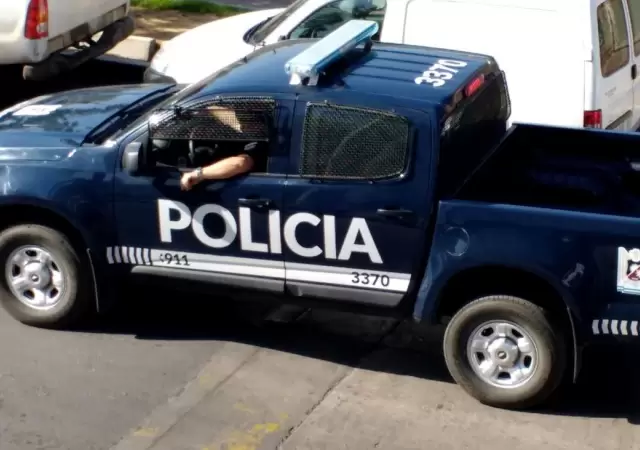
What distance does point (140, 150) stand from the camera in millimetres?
6977

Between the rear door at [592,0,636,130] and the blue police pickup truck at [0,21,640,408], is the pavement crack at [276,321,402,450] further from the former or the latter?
the rear door at [592,0,636,130]

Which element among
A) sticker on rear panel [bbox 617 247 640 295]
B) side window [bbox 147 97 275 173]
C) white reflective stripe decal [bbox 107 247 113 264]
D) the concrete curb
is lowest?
the concrete curb

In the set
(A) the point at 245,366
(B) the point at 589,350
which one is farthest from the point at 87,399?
(B) the point at 589,350

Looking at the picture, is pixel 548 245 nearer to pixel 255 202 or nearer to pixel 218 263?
pixel 255 202

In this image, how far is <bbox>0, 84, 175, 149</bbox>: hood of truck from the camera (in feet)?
24.2

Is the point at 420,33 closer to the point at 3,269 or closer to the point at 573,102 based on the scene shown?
the point at 573,102

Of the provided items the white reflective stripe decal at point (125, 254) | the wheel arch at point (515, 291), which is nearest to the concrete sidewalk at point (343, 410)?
the wheel arch at point (515, 291)

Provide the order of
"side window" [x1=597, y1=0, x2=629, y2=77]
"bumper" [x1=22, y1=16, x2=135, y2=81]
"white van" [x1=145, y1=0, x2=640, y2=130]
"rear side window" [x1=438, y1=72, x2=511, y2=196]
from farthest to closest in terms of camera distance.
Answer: "bumper" [x1=22, y1=16, x2=135, y2=81] → "side window" [x1=597, y1=0, x2=629, y2=77] → "white van" [x1=145, y1=0, x2=640, y2=130] → "rear side window" [x1=438, y1=72, x2=511, y2=196]

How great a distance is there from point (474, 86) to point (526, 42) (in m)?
1.68

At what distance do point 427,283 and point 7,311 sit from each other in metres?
2.79

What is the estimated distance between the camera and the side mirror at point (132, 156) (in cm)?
693

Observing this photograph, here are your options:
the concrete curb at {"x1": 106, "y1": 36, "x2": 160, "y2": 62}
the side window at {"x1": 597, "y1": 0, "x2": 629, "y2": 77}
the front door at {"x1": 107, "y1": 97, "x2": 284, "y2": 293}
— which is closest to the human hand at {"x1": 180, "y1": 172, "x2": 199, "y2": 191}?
the front door at {"x1": 107, "y1": 97, "x2": 284, "y2": 293}

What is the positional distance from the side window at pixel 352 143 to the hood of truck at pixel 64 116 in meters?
1.54


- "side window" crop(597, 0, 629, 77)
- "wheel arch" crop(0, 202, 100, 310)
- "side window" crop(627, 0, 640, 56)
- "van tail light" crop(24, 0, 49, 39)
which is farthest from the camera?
"van tail light" crop(24, 0, 49, 39)
